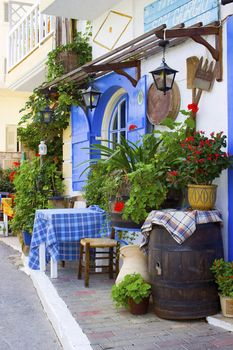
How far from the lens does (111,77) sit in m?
7.71

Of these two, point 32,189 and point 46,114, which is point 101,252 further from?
point 46,114

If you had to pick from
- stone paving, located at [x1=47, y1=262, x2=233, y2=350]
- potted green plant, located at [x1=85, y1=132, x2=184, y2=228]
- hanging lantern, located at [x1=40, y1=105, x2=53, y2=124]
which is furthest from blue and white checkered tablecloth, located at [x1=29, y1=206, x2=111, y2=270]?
hanging lantern, located at [x1=40, y1=105, x2=53, y2=124]

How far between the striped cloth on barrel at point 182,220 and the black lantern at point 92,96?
11.4ft

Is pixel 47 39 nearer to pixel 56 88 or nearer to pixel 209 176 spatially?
pixel 56 88

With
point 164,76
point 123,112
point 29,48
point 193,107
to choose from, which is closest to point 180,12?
point 164,76

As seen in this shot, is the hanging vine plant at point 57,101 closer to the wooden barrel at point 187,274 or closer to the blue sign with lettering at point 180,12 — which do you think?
the blue sign with lettering at point 180,12

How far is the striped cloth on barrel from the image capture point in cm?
465

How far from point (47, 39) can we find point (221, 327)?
796 centimetres

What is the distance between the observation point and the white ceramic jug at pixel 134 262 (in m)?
5.31

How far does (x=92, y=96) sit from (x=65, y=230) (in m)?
2.44

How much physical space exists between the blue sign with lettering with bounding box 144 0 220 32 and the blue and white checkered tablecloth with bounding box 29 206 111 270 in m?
2.78

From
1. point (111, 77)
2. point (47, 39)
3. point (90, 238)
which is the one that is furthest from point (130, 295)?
point (47, 39)

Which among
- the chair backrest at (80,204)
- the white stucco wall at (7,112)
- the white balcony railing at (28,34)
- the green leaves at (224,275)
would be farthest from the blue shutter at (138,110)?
the white stucco wall at (7,112)

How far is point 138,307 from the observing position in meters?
5.02
